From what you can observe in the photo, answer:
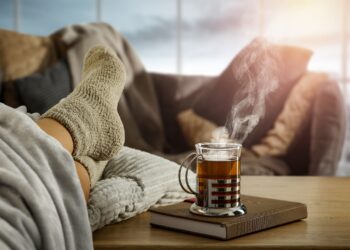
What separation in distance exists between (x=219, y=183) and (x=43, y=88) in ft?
5.33

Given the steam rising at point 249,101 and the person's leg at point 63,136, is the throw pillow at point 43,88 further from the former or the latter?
the person's leg at point 63,136

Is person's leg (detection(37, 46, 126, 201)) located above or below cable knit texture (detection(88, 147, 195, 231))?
above

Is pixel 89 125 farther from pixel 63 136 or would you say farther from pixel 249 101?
pixel 249 101

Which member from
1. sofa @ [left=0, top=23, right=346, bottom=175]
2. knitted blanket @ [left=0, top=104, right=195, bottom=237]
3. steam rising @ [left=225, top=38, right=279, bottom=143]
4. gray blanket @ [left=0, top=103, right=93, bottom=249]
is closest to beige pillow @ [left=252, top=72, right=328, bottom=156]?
sofa @ [left=0, top=23, right=346, bottom=175]

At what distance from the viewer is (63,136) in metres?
1.08

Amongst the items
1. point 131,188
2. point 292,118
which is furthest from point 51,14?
point 131,188

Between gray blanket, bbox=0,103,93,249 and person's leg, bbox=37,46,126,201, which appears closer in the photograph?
gray blanket, bbox=0,103,93,249

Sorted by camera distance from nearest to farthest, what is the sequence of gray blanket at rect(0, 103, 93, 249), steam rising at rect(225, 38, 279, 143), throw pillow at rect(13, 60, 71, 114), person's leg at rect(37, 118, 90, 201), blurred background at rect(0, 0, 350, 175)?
gray blanket at rect(0, 103, 93, 249) < person's leg at rect(37, 118, 90, 201) < steam rising at rect(225, 38, 279, 143) < throw pillow at rect(13, 60, 71, 114) < blurred background at rect(0, 0, 350, 175)

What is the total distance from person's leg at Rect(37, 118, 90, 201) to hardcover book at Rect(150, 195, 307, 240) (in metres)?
0.13

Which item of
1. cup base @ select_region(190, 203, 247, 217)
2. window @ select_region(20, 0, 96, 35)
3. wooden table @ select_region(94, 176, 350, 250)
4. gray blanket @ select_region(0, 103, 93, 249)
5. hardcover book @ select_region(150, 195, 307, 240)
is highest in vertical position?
window @ select_region(20, 0, 96, 35)

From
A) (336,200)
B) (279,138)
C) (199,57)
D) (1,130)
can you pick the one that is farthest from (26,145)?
(199,57)

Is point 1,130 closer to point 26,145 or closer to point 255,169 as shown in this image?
point 26,145

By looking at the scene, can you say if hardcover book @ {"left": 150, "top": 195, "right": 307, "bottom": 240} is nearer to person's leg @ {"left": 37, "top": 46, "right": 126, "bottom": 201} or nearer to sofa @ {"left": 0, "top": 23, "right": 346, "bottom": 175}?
person's leg @ {"left": 37, "top": 46, "right": 126, "bottom": 201}

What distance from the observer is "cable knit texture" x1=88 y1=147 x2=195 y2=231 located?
3.59ft
